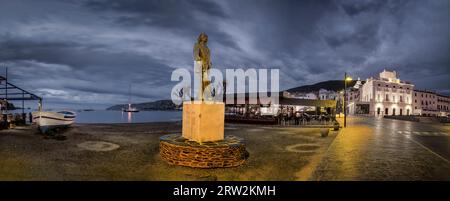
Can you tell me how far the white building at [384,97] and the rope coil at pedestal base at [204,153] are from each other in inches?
3134

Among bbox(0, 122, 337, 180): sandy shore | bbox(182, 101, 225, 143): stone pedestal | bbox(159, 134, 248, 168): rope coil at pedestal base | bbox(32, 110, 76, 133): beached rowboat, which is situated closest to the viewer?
bbox(0, 122, 337, 180): sandy shore

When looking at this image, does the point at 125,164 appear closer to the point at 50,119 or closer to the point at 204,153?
the point at 204,153

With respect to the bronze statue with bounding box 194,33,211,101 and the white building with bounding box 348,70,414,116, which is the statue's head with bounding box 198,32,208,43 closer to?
the bronze statue with bounding box 194,33,211,101

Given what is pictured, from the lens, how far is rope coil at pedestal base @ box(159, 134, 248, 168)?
8.88 metres

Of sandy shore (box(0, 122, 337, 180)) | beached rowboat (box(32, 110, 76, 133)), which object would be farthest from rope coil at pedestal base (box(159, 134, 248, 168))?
beached rowboat (box(32, 110, 76, 133))

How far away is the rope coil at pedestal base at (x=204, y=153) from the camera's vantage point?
8883 mm

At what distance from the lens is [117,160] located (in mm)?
10602

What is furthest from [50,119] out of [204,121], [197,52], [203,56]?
[204,121]

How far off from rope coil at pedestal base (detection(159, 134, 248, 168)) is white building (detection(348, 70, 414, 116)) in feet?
261

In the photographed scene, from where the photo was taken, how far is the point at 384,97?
79875 mm
